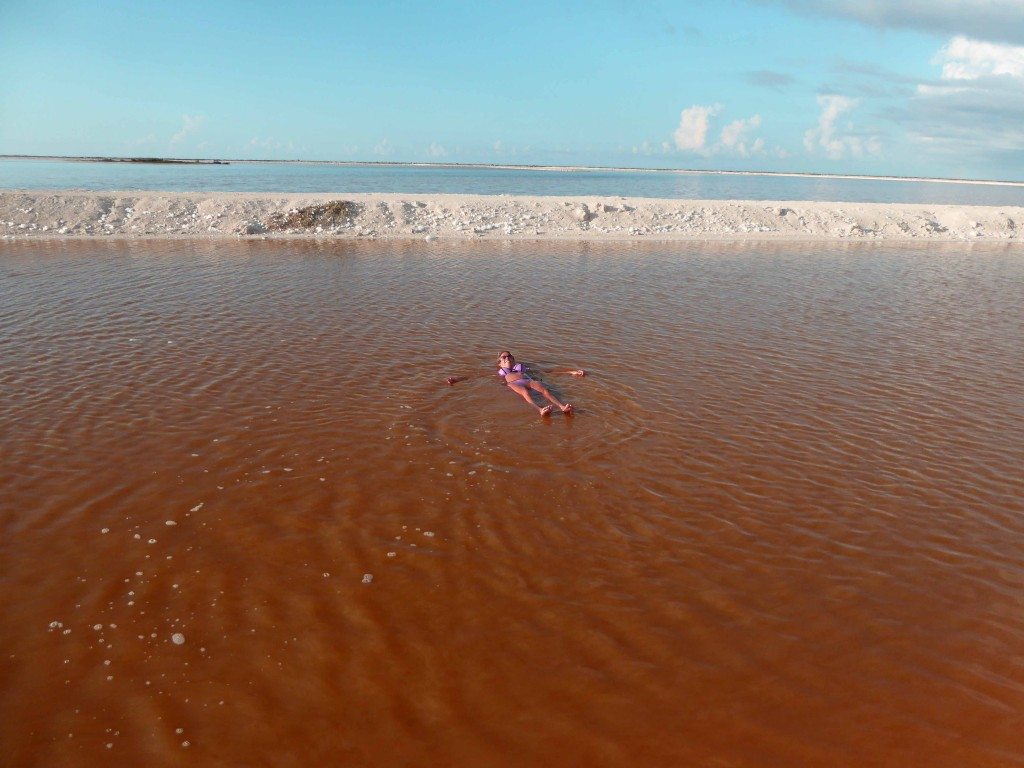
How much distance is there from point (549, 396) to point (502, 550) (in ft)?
14.6

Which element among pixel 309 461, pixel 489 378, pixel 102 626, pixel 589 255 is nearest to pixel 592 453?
pixel 489 378

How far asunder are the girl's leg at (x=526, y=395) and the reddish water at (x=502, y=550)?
389mm

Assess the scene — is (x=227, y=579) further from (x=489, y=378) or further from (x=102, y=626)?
(x=489, y=378)

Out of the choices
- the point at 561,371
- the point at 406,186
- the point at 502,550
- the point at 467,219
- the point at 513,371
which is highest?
the point at 406,186

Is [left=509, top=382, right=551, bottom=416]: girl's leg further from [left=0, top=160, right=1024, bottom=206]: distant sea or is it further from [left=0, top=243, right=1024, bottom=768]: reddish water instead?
[left=0, top=160, right=1024, bottom=206]: distant sea

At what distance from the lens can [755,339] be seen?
15.0 m

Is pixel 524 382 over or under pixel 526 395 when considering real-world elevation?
over

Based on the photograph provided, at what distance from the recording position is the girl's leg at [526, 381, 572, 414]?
34.6 ft

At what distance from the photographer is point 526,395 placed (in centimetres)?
1106

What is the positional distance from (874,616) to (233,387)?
36.7 feet

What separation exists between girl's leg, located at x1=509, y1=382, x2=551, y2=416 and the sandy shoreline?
20982mm

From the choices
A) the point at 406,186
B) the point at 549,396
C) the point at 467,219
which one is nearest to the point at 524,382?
the point at 549,396

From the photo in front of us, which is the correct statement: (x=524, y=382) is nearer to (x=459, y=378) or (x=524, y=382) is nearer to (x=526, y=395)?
(x=526, y=395)

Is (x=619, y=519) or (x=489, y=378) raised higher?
(x=489, y=378)
